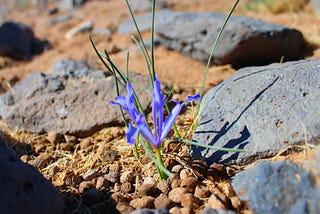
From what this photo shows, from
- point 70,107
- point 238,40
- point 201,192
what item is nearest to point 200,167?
point 201,192

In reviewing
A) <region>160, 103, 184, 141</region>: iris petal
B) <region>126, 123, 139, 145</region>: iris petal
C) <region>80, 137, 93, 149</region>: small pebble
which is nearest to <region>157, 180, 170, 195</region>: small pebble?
<region>160, 103, 184, 141</region>: iris petal

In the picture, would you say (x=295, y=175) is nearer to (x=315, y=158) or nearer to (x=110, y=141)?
(x=315, y=158)

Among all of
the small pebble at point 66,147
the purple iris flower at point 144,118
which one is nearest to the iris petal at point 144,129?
the purple iris flower at point 144,118

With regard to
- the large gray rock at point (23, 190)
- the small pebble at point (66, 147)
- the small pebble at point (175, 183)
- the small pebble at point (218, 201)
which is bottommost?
the small pebble at point (66, 147)

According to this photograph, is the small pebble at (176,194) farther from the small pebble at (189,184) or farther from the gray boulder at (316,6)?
the gray boulder at (316,6)

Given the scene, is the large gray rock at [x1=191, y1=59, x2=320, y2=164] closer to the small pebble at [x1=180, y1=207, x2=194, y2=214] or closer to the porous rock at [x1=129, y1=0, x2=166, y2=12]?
the small pebble at [x1=180, y1=207, x2=194, y2=214]

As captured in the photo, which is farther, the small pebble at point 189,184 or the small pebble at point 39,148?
the small pebble at point 39,148

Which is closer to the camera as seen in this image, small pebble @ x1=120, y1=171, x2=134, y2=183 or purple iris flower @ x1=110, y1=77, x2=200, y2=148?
purple iris flower @ x1=110, y1=77, x2=200, y2=148
